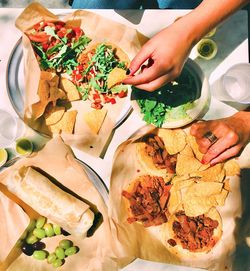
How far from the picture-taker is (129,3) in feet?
6.46

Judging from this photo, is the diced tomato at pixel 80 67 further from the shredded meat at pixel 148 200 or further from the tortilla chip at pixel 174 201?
the tortilla chip at pixel 174 201

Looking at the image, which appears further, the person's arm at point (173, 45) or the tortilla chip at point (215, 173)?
the tortilla chip at point (215, 173)

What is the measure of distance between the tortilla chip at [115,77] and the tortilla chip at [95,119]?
117 millimetres

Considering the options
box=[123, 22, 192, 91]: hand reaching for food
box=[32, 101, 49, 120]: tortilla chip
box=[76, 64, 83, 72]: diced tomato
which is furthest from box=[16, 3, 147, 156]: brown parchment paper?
box=[123, 22, 192, 91]: hand reaching for food

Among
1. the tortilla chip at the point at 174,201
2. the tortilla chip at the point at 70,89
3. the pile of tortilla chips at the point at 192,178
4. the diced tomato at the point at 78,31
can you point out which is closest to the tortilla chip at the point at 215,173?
Result: the pile of tortilla chips at the point at 192,178

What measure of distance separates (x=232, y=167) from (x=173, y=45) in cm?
56

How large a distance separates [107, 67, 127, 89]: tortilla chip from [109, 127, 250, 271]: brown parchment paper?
23 centimetres

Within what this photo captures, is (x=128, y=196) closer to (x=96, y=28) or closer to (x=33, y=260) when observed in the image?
(x=33, y=260)

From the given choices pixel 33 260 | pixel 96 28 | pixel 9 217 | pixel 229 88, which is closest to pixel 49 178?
pixel 9 217

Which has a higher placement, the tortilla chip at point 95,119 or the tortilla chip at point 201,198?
the tortilla chip at point 95,119

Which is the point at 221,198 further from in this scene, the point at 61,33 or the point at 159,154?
the point at 61,33

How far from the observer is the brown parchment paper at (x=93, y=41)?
1.67 metres

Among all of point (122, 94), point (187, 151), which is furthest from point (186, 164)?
point (122, 94)

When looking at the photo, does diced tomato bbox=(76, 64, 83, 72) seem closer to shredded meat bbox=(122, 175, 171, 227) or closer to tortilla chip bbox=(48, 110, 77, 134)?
tortilla chip bbox=(48, 110, 77, 134)
